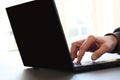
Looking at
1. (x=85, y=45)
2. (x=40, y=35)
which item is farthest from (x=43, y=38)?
(x=85, y=45)

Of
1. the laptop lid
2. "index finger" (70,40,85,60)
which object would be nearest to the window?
"index finger" (70,40,85,60)

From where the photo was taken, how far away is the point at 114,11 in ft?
14.0

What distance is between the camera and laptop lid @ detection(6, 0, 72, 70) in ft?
1.89

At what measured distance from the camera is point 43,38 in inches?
25.5

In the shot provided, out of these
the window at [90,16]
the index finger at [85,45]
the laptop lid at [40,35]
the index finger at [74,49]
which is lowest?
the window at [90,16]

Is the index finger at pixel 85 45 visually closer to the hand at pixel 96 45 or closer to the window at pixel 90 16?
the hand at pixel 96 45

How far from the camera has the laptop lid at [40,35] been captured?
58cm

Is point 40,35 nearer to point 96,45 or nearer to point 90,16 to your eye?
point 96,45

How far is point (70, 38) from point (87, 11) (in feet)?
2.04

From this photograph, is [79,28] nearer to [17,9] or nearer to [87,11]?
[87,11]

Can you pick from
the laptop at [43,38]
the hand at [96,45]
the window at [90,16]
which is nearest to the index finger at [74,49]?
the hand at [96,45]

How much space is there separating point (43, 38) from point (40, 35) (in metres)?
0.02

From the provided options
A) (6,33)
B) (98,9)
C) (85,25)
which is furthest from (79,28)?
(6,33)

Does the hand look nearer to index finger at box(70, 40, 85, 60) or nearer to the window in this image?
index finger at box(70, 40, 85, 60)
